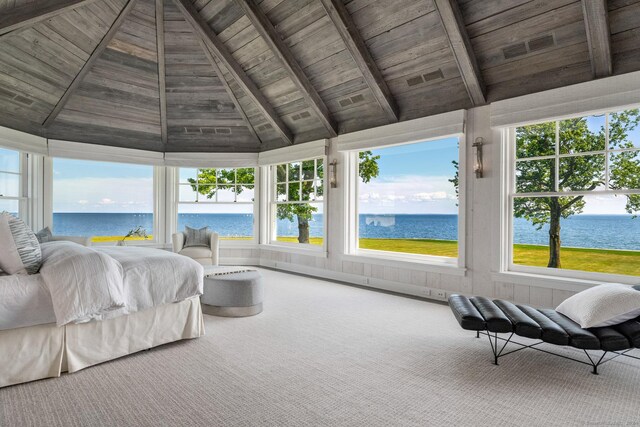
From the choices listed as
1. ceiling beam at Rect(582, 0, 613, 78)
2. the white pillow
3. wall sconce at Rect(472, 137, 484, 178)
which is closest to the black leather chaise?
the white pillow

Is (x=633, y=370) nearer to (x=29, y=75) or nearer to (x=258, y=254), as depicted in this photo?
(x=258, y=254)

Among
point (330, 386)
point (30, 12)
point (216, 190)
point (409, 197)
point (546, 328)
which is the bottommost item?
point (330, 386)

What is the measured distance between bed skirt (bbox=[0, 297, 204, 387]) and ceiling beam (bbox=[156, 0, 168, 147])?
4095 mm

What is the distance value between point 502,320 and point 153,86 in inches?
245

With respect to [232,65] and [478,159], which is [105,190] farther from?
[478,159]

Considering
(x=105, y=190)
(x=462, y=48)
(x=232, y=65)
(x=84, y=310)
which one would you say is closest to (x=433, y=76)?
(x=462, y=48)

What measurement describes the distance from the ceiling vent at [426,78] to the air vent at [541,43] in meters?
0.97

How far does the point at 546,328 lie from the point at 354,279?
335 cm

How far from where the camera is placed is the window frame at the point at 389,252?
4.41m

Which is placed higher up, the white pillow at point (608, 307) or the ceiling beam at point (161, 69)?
the ceiling beam at point (161, 69)

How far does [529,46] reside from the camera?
144 inches

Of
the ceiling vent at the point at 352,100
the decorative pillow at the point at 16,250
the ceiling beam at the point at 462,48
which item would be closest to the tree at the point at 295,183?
the ceiling vent at the point at 352,100

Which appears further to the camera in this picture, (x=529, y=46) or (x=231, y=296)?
(x=231, y=296)

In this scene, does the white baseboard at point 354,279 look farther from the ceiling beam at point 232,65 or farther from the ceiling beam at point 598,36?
the ceiling beam at point 598,36
